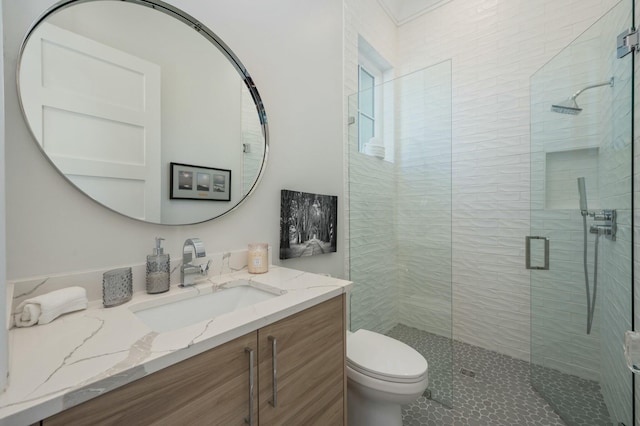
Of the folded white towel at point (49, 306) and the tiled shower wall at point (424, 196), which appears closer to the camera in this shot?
the folded white towel at point (49, 306)

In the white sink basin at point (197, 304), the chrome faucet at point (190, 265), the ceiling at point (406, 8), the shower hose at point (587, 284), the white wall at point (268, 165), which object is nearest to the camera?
the white wall at point (268, 165)

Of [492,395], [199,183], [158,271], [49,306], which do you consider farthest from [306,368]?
[492,395]

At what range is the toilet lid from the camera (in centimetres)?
119

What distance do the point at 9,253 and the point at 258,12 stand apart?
4.68 ft

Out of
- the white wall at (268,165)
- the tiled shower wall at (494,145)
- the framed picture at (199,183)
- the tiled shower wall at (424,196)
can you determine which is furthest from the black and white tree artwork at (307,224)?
the tiled shower wall at (494,145)

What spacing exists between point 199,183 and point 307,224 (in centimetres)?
69

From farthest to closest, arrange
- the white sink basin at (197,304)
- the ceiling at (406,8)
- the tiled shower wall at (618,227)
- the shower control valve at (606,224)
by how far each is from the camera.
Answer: the ceiling at (406,8) → the shower control valve at (606,224) → the tiled shower wall at (618,227) → the white sink basin at (197,304)

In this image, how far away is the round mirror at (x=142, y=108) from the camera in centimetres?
83

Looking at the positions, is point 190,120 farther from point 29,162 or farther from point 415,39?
point 415,39

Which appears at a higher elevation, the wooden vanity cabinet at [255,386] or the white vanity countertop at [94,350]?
the white vanity countertop at [94,350]

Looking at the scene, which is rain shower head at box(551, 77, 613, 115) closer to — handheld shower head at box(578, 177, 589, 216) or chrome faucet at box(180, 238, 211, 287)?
handheld shower head at box(578, 177, 589, 216)

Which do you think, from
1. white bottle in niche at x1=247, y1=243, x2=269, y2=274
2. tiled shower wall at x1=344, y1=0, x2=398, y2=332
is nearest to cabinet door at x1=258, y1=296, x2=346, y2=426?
white bottle in niche at x1=247, y1=243, x2=269, y2=274

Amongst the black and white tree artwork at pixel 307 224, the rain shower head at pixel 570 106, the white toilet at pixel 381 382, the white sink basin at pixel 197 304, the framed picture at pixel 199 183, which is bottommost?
the white toilet at pixel 381 382

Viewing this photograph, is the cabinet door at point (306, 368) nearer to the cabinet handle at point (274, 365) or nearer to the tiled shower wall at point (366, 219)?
the cabinet handle at point (274, 365)
